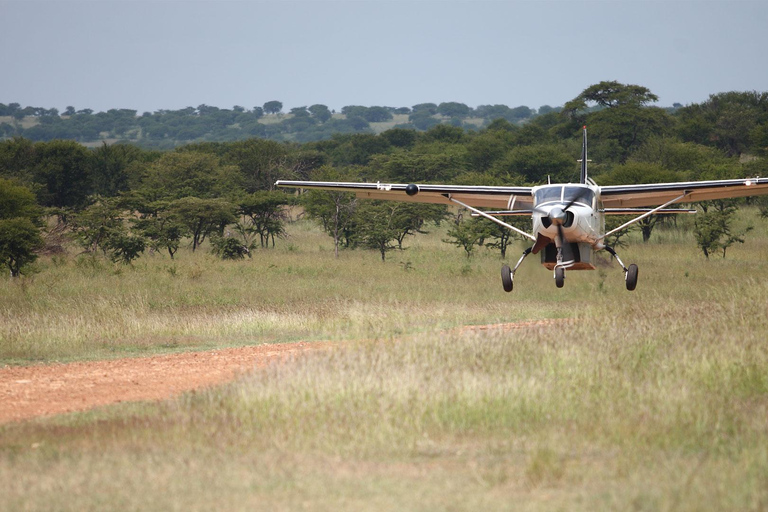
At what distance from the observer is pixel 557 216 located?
18719 mm

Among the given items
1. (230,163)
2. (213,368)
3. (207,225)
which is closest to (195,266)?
(207,225)

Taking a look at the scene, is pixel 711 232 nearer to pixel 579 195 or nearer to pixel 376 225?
pixel 376 225

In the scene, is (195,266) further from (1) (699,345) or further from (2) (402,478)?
(2) (402,478)

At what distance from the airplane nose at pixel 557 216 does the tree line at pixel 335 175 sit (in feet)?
55.0

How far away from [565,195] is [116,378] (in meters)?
11.3

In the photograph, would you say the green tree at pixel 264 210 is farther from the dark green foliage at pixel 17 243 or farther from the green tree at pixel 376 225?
A: the dark green foliage at pixel 17 243

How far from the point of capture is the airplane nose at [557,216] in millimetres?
18734

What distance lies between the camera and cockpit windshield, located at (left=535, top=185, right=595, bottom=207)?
19.5 m

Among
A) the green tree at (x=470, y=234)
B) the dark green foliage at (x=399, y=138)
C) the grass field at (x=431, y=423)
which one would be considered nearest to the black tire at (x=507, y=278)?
the grass field at (x=431, y=423)

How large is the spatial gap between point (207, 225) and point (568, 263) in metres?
24.1

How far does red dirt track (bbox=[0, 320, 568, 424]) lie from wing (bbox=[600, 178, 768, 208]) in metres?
10.9

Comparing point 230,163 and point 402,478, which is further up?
point 230,163

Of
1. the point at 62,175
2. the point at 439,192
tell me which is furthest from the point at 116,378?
the point at 62,175

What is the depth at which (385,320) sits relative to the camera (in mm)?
16594
